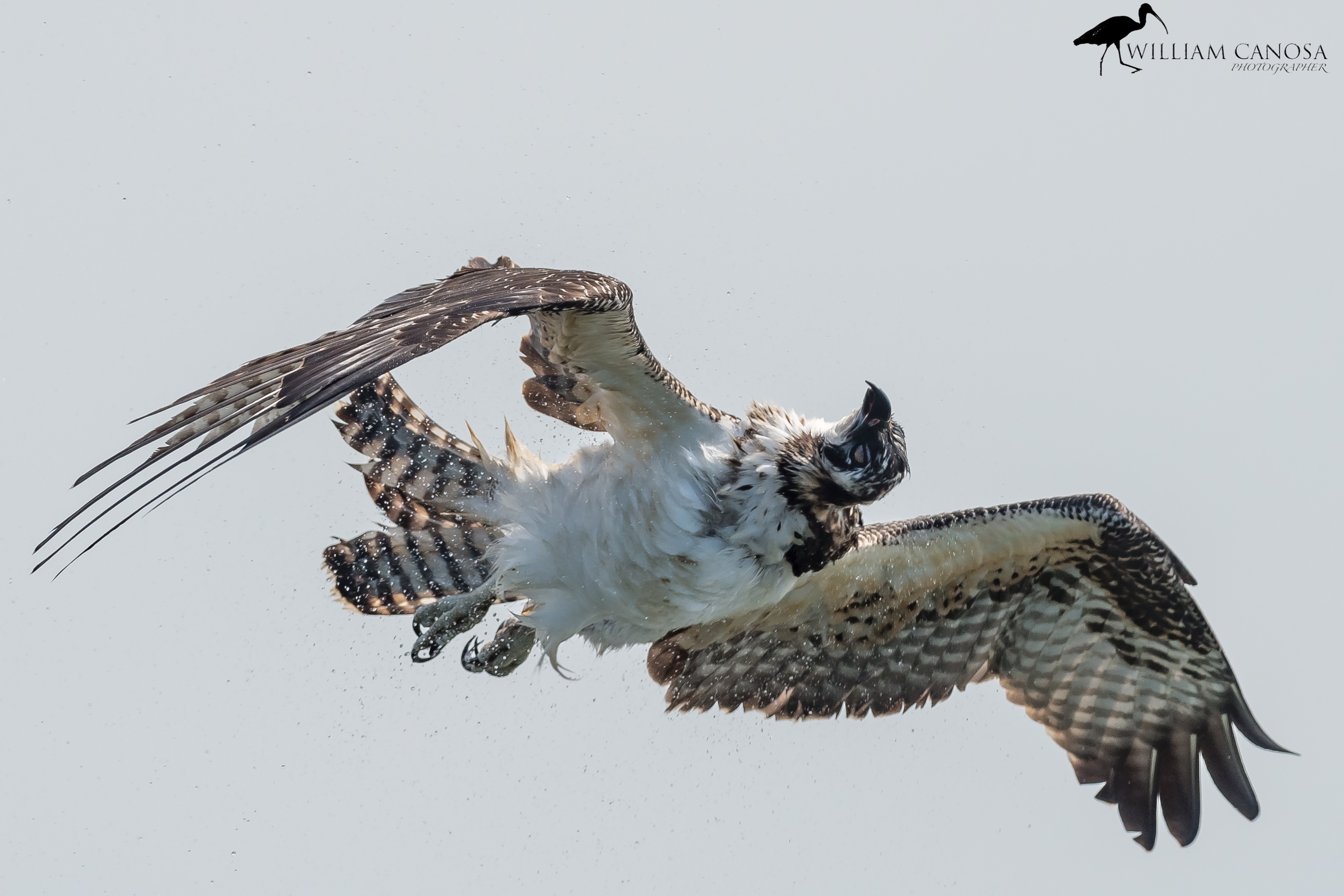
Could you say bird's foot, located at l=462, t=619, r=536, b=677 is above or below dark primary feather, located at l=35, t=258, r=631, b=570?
below

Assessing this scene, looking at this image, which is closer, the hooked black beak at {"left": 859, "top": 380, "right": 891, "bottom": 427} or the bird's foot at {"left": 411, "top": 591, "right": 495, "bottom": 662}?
the hooked black beak at {"left": 859, "top": 380, "right": 891, "bottom": 427}

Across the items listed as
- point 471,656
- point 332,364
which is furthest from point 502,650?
point 332,364

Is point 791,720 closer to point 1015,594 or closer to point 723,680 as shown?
point 723,680

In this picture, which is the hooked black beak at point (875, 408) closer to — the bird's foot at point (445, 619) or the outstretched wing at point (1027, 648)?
the outstretched wing at point (1027, 648)

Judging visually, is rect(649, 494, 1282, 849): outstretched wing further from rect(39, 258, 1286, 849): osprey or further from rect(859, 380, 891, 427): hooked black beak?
rect(859, 380, 891, 427): hooked black beak

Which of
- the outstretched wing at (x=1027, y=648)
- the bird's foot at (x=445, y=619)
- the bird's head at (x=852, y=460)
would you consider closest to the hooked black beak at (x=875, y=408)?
the bird's head at (x=852, y=460)

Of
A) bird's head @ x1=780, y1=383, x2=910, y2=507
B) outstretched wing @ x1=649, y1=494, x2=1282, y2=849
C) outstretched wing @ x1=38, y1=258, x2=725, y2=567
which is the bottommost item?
outstretched wing @ x1=649, y1=494, x2=1282, y2=849

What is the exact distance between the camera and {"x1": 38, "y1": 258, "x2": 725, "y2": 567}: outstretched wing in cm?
484

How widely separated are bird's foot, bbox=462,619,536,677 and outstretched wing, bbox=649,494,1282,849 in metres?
0.90

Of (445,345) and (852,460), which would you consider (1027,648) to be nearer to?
(852,460)

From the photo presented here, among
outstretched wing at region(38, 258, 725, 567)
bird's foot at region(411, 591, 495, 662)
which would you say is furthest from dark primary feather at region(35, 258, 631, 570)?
bird's foot at region(411, 591, 495, 662)

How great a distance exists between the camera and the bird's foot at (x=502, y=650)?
25.7ft

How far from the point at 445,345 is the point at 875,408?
8.05 ft

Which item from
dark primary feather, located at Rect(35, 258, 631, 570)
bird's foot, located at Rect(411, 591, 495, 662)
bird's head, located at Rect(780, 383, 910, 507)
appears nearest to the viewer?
dark primary feather, located at Rect(35, 258, 631, 570)
